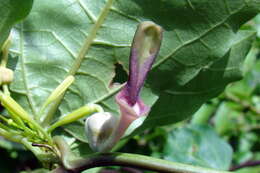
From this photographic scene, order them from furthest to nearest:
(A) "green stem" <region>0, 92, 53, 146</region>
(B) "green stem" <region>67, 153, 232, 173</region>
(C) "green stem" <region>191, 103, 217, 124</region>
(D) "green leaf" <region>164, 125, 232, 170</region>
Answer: (C) "green stem" <region>191, 103, 217, 124</region> < (D) "green leaf" <region>164, 125, 232, 170</region> < (A) "green stem" <region>0, 92, 53, 146</region> < (B) "green stem" <region>67, 153, 232, 173</region>

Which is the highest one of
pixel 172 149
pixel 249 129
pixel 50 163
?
pixel 50 163

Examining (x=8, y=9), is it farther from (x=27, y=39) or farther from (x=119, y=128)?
(x=119, y=128)

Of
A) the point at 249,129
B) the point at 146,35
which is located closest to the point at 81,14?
the point at 146,35

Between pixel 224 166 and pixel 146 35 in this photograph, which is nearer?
pixel 146 35

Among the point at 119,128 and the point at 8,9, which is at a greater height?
the point at 8,9

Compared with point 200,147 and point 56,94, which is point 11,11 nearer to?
point 56,94

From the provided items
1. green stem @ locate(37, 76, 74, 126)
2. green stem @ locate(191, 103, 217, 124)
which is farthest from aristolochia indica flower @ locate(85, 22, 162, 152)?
green stem @ locate(191, 103, 217, 124)

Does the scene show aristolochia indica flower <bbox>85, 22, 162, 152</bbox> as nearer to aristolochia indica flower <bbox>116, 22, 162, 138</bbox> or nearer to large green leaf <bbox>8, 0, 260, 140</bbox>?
aristolochia indica flower <bbox>116, 22, 162, 138</bbox>
